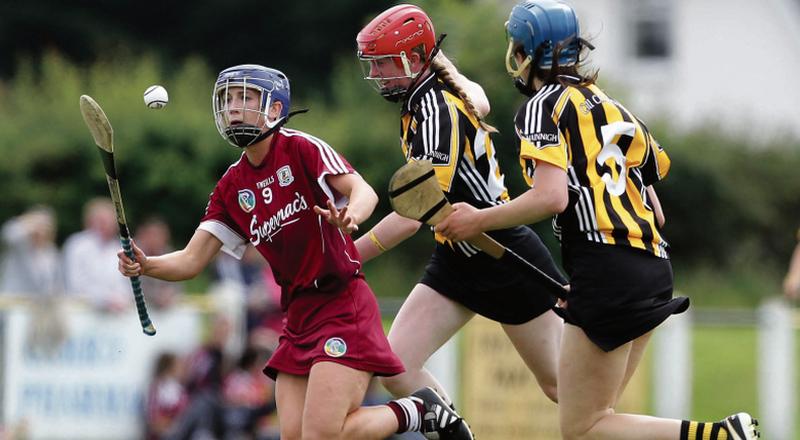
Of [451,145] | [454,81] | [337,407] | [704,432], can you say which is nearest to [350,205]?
[451,145]

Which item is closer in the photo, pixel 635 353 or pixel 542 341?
pixel 635 353

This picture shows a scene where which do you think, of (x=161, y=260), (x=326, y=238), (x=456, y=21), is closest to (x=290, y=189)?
(x=326, y=238)

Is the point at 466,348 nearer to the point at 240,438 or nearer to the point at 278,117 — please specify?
the point at 240,438

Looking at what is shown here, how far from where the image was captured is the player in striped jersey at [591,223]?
5898 millimetres

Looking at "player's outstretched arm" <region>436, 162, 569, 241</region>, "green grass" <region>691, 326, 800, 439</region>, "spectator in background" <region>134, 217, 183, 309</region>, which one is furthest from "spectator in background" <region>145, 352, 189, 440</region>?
"player's outstretched arm" <region>436, 162, 569, 241</region>

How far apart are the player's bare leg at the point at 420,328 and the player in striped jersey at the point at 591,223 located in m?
0.74

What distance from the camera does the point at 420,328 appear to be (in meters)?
6.67

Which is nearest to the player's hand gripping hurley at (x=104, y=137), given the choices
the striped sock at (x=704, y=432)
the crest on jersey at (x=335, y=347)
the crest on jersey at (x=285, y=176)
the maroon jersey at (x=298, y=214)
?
the maroon jersey at (x=298, y=214)

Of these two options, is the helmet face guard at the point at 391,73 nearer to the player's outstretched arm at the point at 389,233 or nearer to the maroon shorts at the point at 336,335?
the player's outstretched arm at the point at 389,233

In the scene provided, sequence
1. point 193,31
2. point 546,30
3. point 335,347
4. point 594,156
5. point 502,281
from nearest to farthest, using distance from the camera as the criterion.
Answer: point 594,156
point 546,30
point 335,347
point 502,281
point 193,31

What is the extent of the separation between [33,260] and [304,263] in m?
6.74

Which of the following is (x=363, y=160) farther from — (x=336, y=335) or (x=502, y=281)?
(x=336, y=335)

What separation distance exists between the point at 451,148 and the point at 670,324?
8.07 m

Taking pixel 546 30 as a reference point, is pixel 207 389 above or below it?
below
